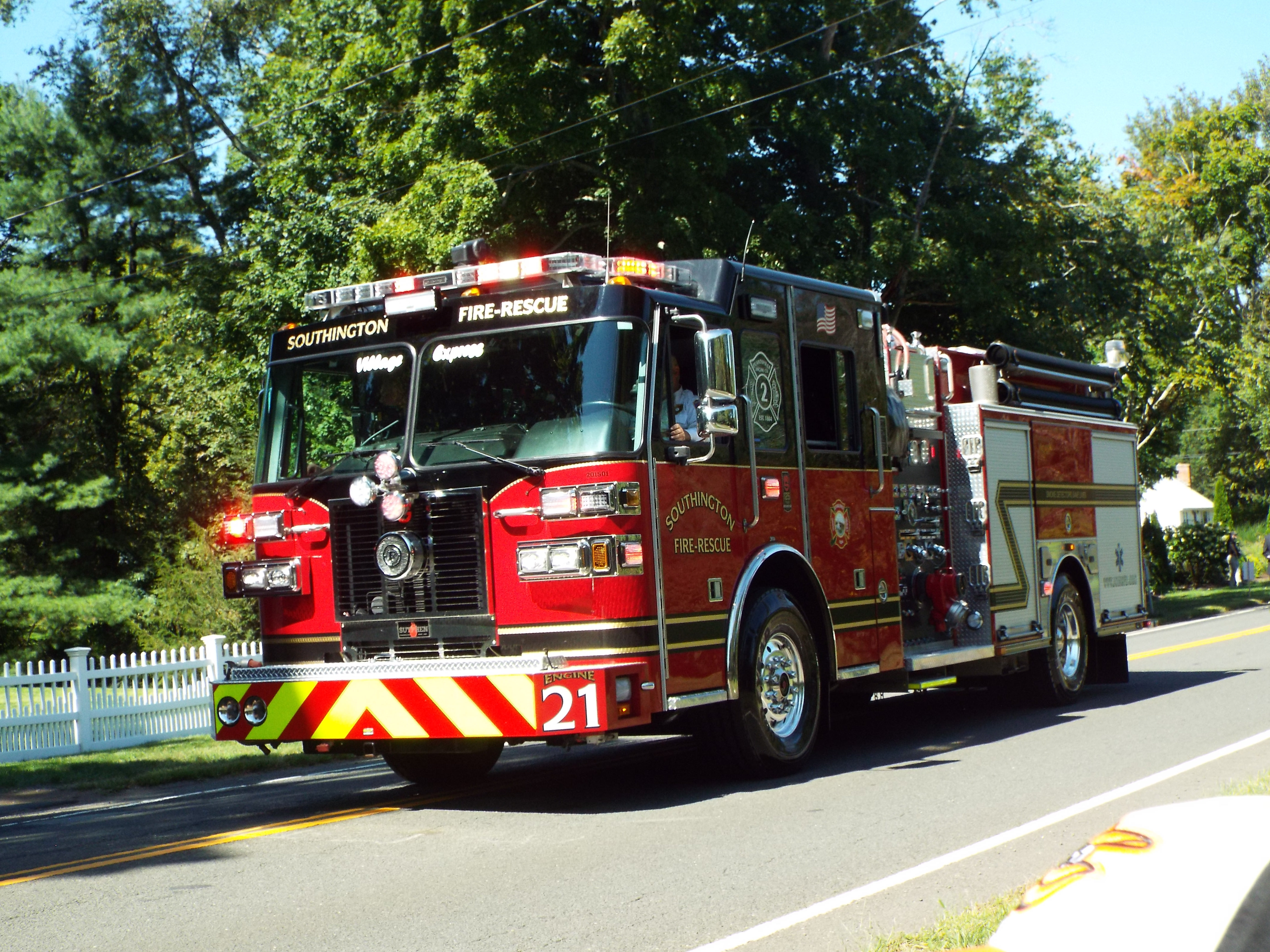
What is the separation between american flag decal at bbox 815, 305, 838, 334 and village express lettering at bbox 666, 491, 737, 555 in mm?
1876

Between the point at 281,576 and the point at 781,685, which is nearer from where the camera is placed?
the point at 281,576

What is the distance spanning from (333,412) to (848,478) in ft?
11.8

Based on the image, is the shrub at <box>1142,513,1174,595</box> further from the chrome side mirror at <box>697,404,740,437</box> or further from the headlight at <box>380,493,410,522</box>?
the headlight at <box>380,493,410,522</box>

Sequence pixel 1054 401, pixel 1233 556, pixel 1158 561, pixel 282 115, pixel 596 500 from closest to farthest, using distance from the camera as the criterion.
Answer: pixel 596 500 < pixel 1054 401 < pixel 282 115 < pixel 1158 561 < pixel 1233 556

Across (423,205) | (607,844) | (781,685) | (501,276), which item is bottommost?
(607,844)

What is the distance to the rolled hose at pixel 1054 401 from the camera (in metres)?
12.1

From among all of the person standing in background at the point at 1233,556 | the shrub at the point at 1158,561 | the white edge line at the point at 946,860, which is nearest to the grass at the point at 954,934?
the white edge line at the point at 946,860

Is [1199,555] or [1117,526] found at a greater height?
[1117,526]

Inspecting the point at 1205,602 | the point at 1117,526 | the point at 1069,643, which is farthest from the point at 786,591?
the point at 1205,602

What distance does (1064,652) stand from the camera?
12.8 m

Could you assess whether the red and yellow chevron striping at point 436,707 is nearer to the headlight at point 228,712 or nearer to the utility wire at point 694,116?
the headlight at point 228,712

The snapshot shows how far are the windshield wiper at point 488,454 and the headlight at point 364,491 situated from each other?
42 cm

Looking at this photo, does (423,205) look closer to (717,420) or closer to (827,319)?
(827,319)

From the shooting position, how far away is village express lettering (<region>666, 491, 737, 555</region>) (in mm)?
8141
